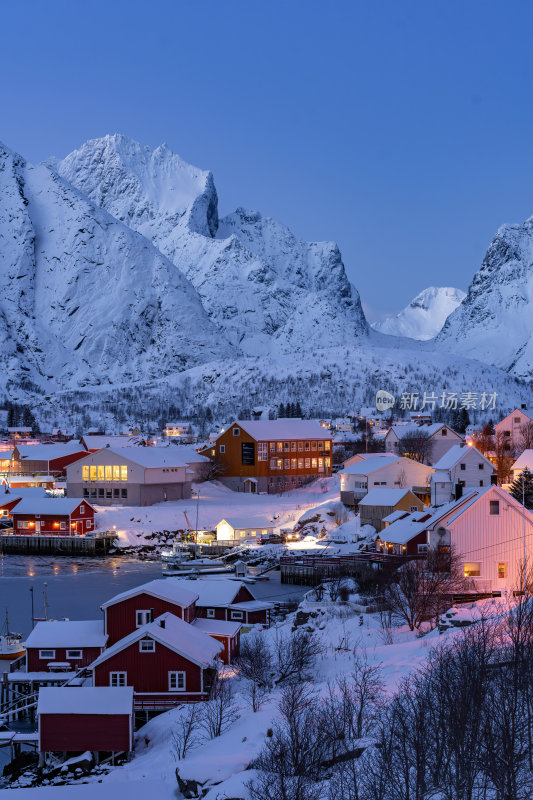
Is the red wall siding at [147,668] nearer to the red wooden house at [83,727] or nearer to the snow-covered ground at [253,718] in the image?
the snow-covered ground at [253,718]

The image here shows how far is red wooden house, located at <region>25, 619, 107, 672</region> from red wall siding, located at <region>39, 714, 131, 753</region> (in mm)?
5688

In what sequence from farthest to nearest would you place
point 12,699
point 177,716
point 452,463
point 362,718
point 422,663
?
point 452,463 → point 12,699 → point 177,716 → point 422,663 → point 362,718

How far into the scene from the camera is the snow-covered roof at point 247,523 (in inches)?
2183

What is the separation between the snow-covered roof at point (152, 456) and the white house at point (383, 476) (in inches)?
562

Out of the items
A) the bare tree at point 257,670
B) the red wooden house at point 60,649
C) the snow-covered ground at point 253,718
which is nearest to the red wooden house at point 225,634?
the bare tree at point 257,670

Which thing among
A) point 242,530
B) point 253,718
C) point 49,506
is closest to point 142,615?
point 253,718

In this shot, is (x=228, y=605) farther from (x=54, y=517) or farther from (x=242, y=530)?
(x=54, y=517)

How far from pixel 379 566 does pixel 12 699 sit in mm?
17506

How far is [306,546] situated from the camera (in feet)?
165

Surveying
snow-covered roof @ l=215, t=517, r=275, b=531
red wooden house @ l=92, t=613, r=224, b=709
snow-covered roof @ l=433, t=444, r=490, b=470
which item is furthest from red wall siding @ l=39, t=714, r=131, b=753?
snow-covered roof @ l=215, t=517, r=275, b=531

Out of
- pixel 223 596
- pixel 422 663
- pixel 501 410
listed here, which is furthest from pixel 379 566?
pixel 501 410

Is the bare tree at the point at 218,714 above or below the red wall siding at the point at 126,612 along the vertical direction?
below

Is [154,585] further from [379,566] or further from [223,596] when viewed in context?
[379,566]

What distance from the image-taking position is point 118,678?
2489 centimetres
